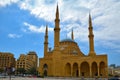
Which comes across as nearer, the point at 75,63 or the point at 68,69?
the point at 75,63

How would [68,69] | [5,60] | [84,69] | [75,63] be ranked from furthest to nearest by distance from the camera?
[5,60] < [68,69] < [84,69] < [75,63]

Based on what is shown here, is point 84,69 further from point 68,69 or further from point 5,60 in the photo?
point 5,60

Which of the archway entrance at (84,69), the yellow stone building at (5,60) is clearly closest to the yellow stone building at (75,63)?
the archway entrance at (84,69)

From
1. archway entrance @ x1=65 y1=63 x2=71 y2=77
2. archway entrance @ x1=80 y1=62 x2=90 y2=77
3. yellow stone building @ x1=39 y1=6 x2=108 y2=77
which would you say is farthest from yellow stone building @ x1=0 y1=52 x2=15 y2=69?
archway entrance @ x1=80 y1=62 x2=90 y2=77

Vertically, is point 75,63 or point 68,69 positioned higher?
point 75,63

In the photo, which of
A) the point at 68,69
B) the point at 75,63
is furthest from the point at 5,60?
the point at 75,63

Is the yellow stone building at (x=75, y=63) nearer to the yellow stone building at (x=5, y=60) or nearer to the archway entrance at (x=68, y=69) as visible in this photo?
the archway entrance at (x=68, y=69)

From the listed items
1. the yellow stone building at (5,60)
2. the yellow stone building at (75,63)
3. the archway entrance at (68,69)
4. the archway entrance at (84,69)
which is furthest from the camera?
the yellow stone building at (5,60)

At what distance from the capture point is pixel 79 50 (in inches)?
2613

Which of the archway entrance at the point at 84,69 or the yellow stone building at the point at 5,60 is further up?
the yellow stone building at the point at 5,60

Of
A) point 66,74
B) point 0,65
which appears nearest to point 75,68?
point 66,74

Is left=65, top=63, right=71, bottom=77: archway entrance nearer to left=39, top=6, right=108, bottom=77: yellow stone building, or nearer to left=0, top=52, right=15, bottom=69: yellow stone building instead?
left=39, top=6, right=108, bottom=77: yellow stone building

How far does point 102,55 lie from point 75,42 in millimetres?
17181

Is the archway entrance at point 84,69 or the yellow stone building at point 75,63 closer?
the yellow stone building at point 75,63
